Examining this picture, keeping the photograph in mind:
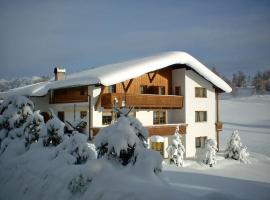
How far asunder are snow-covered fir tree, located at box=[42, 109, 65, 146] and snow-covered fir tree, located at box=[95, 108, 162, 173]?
207 inches

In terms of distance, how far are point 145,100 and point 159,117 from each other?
3.64 metres

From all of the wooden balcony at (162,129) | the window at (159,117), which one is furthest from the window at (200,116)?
the window at (159,117)

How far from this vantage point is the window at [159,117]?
27266mm

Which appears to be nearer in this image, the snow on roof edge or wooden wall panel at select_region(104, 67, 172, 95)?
the snow on roof edge

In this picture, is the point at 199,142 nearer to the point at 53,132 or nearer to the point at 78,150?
the point at 53,132

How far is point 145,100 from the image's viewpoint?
971 inches

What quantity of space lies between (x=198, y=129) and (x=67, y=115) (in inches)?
502

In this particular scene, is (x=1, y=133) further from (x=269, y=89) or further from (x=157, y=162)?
(x=269, y=89)

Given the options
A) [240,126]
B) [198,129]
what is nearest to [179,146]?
[198,129]

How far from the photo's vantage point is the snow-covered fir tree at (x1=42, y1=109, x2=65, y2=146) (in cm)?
1374

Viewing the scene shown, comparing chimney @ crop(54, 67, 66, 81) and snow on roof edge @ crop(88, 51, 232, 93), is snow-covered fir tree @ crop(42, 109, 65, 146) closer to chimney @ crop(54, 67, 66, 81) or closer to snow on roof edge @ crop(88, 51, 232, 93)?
snow on roof edge @ crop(88, 51, 232, 93)

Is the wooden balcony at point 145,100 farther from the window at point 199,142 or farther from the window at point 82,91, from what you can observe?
the window at point 199,142

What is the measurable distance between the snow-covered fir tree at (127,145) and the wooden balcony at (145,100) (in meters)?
13.5

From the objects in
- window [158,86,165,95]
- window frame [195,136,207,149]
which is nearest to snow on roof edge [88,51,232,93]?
window [158,86,165,95]
